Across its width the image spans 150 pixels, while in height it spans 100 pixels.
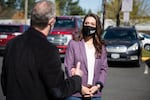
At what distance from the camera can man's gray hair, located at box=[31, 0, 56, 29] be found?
3.56m

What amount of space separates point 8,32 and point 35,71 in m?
21.0

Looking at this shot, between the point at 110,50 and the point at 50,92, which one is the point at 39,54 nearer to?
the point at 50,92

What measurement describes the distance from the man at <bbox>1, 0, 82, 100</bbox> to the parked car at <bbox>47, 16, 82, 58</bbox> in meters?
16.8

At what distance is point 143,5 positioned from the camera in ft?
182

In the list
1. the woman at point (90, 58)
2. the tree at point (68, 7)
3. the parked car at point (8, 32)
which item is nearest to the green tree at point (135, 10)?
the parked car at point (8, 32)

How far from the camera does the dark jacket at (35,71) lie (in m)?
3.47

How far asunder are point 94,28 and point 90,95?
2.45 ft

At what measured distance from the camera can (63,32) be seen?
20953 millimetres

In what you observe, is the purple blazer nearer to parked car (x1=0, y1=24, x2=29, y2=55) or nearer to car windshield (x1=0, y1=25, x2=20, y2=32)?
parked car (x1=0, y1=24, x2=29, y2=55)

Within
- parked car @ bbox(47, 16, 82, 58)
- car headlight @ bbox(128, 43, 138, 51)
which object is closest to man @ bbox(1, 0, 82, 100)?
car headlight @ bbox(128, 43, 138, 51)

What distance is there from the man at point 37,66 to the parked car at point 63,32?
55.3ft

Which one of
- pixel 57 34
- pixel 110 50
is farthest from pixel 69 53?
pixel 57 34

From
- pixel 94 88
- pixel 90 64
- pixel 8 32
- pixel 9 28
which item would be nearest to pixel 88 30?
pixel 90 64

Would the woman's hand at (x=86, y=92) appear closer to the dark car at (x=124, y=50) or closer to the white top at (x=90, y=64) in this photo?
the white top at (x=90, y=64)
